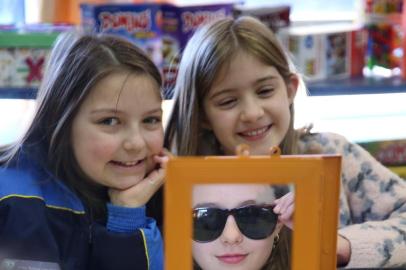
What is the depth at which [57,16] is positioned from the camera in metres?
1.78

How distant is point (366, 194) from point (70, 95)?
2.02ft

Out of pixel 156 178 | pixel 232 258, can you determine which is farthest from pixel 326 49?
pixel 232 258

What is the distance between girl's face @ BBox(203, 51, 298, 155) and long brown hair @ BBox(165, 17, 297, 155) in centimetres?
2

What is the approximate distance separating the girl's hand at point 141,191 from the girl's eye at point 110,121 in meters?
0.09

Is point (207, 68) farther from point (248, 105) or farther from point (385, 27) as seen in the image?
point (385, 27)

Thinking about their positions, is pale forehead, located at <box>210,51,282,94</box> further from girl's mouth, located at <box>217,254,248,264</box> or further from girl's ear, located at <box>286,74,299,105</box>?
girl's mouth, located at <box>217,254,248,264</box>

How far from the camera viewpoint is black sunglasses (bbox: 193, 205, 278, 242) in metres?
0.62

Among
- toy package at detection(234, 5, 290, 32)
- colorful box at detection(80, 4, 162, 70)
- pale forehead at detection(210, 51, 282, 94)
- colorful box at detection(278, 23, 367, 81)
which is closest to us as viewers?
pale forehead at detection(210, 51, 282, 94)

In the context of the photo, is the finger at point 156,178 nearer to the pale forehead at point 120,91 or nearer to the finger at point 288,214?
the pale forehead at point 120,91

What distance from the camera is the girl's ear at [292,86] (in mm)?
1095

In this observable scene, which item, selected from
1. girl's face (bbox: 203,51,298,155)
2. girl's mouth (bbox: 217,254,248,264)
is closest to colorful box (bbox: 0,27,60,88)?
girl's face (bbox: 203,51,298,155)

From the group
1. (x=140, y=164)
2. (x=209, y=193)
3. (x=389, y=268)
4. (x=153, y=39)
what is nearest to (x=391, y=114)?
(x=153, y=39)

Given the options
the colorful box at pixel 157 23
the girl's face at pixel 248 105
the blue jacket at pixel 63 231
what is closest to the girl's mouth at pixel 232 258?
the blue jacket at pixel 63 231

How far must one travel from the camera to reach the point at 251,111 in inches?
38.3
